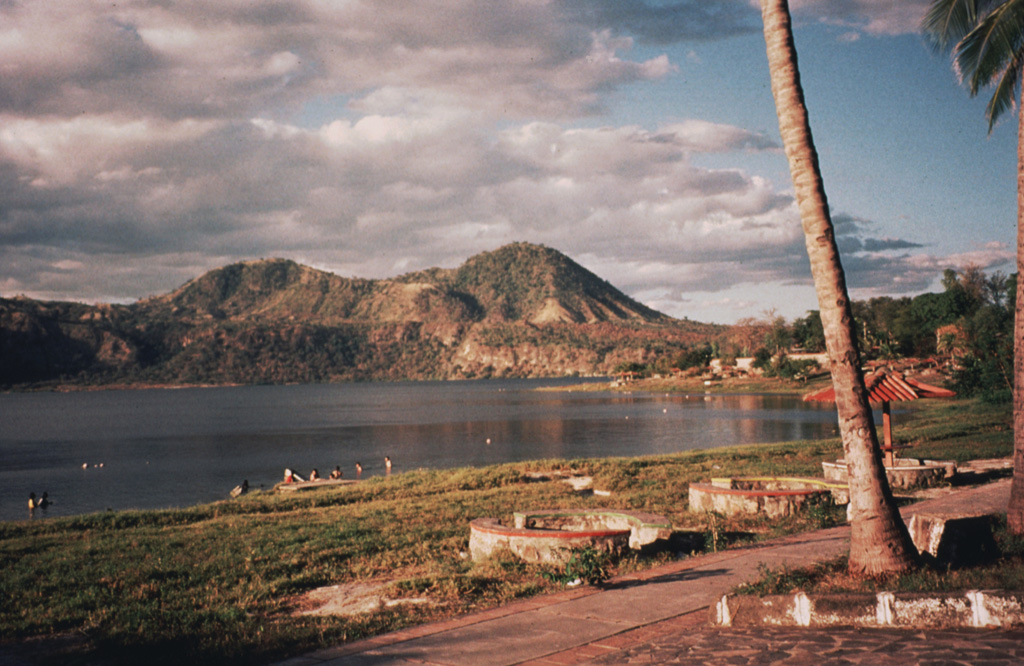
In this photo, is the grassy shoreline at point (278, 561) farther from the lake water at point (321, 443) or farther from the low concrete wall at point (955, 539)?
the lake water at point (321, 443)

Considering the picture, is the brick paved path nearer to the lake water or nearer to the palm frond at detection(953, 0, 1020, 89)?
the palm frond at detection(953, 0, 1020, 89)

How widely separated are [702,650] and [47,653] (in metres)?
6.44

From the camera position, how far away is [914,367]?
91562 mm

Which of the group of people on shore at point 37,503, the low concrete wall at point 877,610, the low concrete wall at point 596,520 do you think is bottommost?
the group of people on shore at point 37,503

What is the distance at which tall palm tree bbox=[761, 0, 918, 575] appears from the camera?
7.32 metres

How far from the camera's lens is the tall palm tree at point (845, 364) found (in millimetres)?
7316

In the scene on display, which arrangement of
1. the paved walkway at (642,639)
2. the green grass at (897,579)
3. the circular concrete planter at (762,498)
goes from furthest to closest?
1. the circular concrete planter at (762,498)
2. the green grass at (897,579)
3. the paved walkway at (642,639)

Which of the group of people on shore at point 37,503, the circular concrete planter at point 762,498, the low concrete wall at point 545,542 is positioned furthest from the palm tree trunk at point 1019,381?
the group of people on shore at point 37,503

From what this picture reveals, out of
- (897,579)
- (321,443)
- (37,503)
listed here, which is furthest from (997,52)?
(321,443)

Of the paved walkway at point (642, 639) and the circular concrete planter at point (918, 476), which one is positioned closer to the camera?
the paved walkway at point (642, 639)

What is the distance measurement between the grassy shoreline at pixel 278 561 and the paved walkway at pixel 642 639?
720 mm

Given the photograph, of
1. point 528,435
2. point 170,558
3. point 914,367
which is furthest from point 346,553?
point 914,367

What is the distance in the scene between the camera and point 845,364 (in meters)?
7.41

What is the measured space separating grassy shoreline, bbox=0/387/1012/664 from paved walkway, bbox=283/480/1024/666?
720 mm
